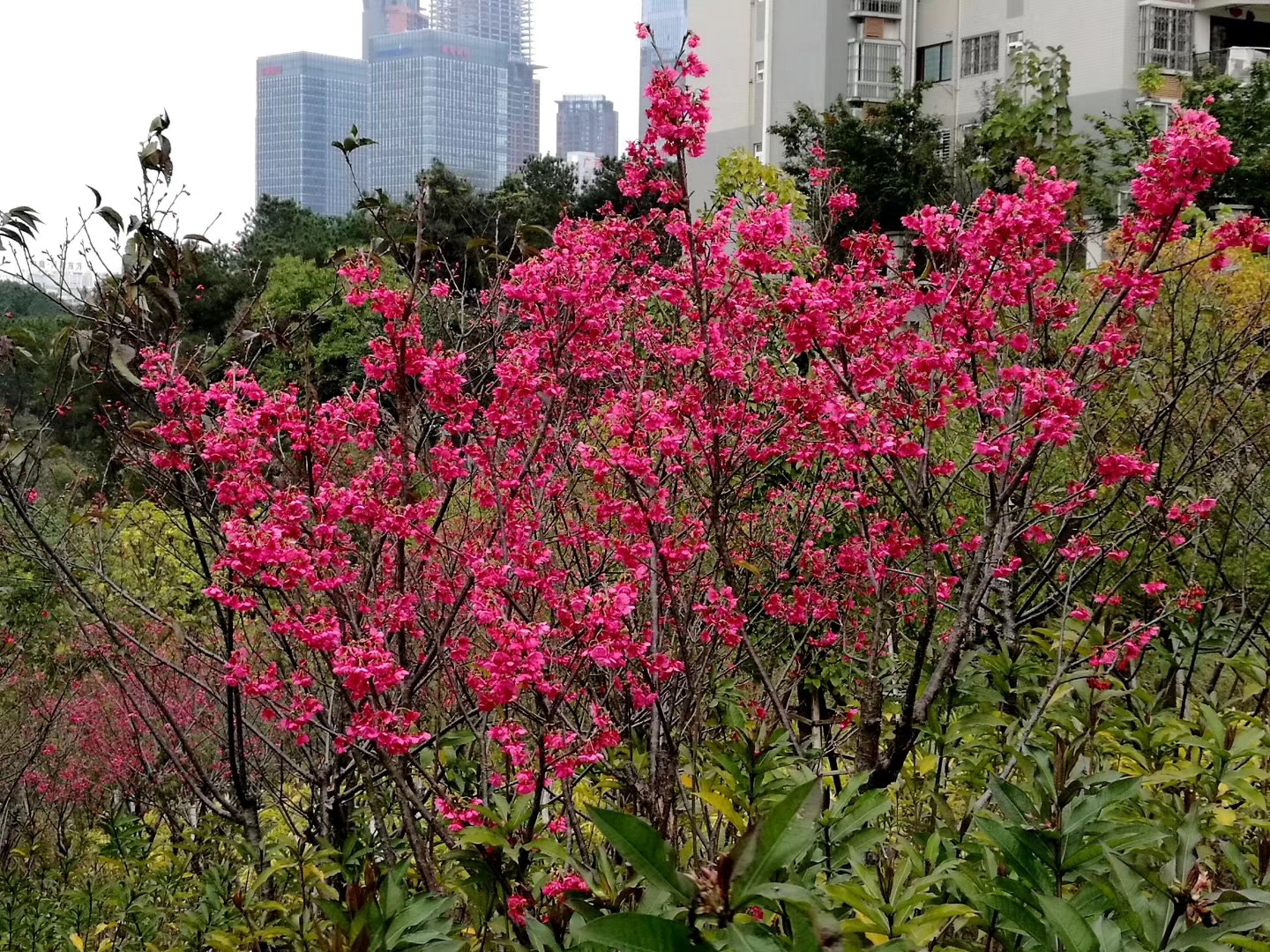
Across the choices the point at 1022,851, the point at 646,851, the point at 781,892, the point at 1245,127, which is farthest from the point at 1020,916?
the point at 1245,127

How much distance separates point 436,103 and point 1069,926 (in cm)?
19272

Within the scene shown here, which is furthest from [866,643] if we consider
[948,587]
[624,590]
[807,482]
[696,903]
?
[696,903]

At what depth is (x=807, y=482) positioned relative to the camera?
20.3ft

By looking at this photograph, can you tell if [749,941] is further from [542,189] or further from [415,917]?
[542,189]

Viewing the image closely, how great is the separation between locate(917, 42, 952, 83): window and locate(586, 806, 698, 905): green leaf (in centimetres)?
2871

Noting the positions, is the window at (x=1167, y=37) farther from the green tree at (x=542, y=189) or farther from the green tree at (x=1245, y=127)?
the green tree at (x=542, y=189)

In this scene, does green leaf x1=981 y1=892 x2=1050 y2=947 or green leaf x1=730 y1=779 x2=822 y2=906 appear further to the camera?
green leaf x1=981 y1=892 x2=1050 y2=947

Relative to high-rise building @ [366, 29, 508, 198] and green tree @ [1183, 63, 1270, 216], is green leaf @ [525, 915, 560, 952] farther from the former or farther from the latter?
high-rise building @ [366, 29, 508, 198]

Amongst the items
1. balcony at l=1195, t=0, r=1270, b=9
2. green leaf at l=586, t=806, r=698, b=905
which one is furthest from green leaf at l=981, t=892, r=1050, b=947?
balcony at l=1195, t=0, r=1270, b=9

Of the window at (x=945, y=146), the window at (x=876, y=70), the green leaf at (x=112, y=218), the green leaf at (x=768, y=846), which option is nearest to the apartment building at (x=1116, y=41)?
the window at (x=945, y=146)

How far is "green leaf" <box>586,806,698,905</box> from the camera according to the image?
155 cm

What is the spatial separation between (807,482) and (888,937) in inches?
168

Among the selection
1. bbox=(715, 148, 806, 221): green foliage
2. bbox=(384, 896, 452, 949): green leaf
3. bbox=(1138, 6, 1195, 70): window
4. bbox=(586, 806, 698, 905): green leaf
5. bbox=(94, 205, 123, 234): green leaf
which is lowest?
bbox=(384, 896, 452, 949): green leaf

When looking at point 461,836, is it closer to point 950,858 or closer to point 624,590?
point 624,590
